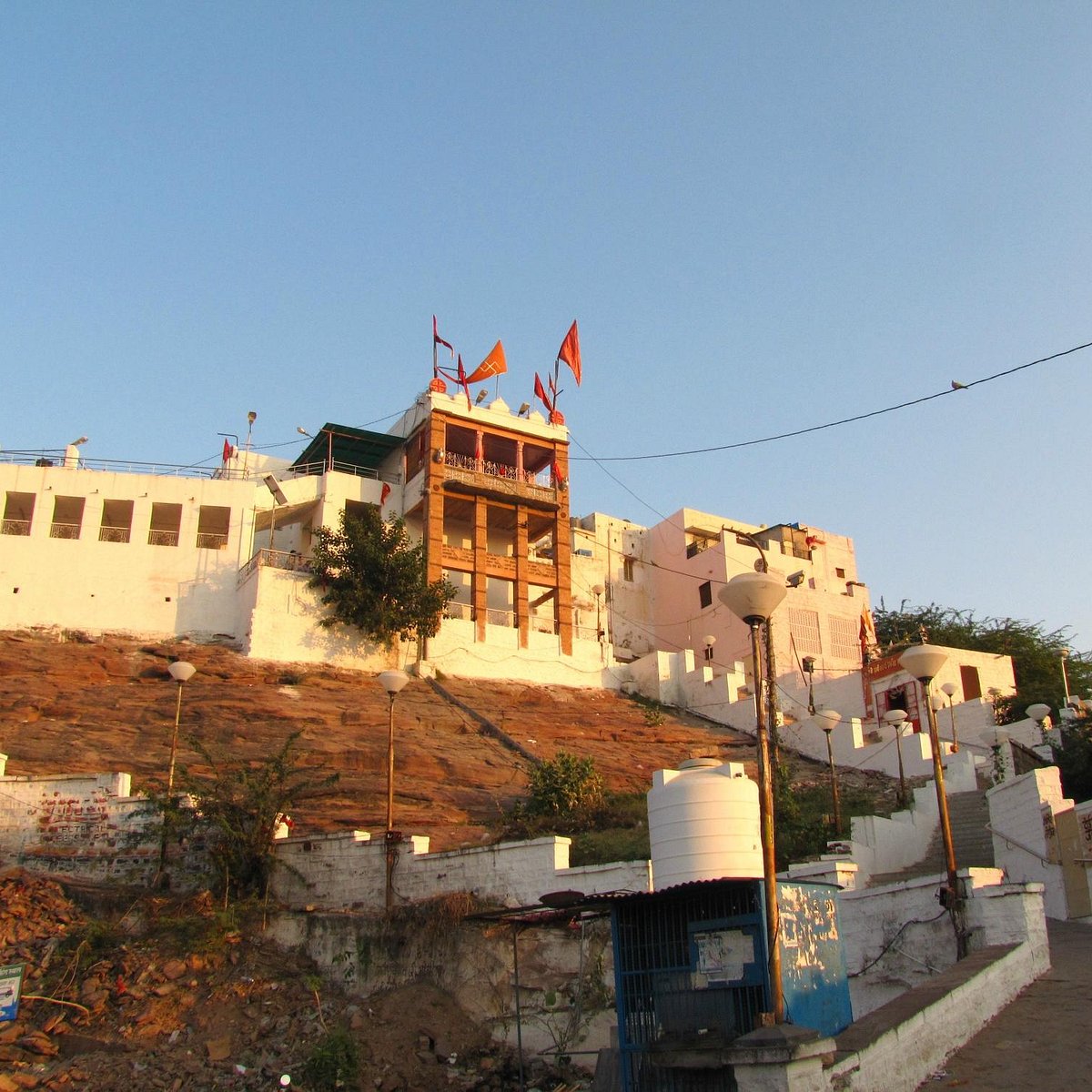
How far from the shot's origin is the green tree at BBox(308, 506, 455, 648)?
35.5 metres

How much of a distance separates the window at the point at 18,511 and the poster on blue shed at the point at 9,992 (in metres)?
24.8

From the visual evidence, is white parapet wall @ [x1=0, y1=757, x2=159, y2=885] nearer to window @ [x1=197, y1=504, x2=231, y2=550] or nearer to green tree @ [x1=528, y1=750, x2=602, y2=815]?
green tree @ [x1=528, y1=750, x2=602, y2=815]

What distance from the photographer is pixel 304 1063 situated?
14.1m

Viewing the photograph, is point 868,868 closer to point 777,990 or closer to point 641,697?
point 777,990

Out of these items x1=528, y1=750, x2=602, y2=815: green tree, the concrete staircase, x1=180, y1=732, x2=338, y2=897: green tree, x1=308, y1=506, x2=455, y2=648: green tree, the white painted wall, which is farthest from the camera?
x1=308, y1=506, x2=455, y2=648: green tree

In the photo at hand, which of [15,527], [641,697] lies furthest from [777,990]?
[15,527]

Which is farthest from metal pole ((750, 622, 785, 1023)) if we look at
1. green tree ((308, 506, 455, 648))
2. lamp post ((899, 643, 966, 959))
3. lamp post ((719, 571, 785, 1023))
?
green tree ((308, 506, 455, 648))

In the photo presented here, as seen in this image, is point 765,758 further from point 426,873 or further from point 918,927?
point 426,873

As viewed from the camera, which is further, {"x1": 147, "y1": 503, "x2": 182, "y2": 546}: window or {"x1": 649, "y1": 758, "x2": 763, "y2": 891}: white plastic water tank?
{"x1": 147, "y1": 503, "x2": 182, "y2": 546}: window

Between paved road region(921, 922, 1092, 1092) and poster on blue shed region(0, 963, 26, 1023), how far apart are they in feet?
37.5

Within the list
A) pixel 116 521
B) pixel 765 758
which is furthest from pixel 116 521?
pixel 765 758

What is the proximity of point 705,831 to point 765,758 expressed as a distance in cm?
315

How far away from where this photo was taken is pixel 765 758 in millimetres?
9438

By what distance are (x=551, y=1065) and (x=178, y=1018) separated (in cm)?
512
